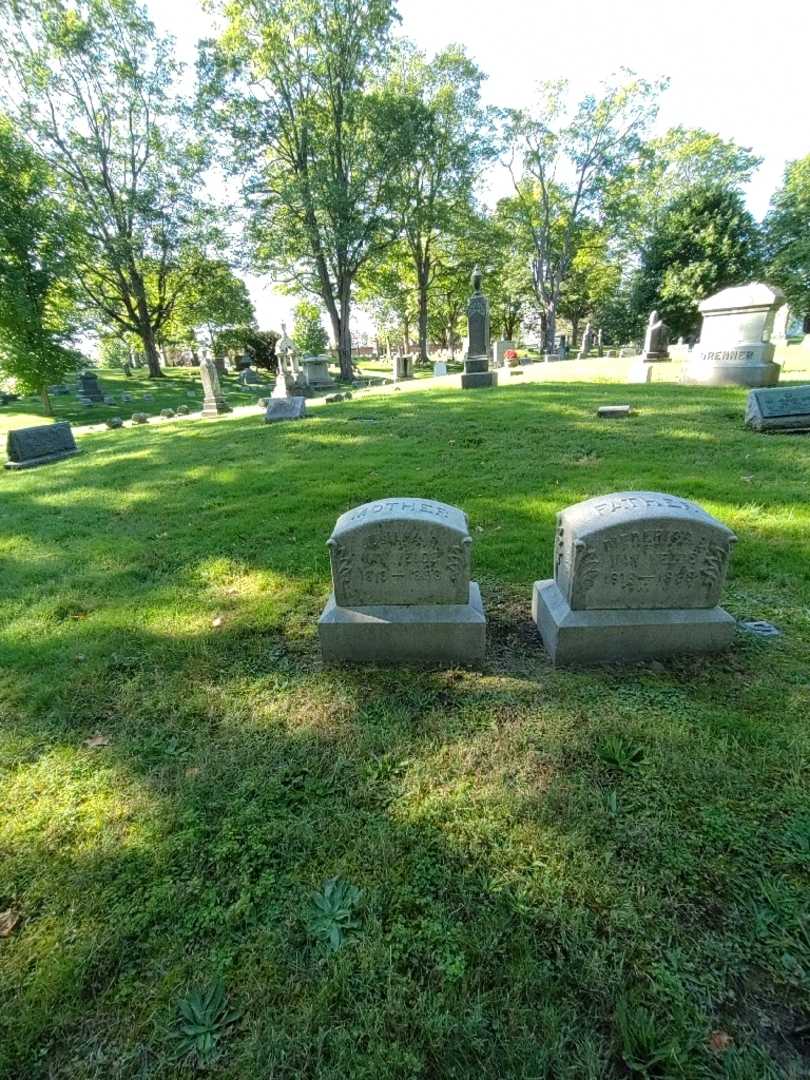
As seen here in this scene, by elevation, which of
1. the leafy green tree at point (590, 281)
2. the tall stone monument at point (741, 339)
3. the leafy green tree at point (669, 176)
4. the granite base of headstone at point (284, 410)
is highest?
the leafy green tree at point (669, 176)

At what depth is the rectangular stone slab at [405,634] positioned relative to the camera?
3.17m

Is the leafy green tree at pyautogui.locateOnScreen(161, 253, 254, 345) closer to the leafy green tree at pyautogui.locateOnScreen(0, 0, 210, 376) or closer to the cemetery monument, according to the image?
the leafy green tree at pyautogui.locateOnScreen(0, 0, 210, 376)

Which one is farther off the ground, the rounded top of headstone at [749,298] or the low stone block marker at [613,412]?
the rounded top of headstone at [749,298]

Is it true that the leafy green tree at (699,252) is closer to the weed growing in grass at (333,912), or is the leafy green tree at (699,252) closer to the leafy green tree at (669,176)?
the leafy green tree at (669,176)

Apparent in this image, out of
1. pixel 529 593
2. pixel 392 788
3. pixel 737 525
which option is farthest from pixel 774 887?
pixel 737 525

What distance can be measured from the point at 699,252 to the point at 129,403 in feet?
104

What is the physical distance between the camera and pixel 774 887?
71.8 inches

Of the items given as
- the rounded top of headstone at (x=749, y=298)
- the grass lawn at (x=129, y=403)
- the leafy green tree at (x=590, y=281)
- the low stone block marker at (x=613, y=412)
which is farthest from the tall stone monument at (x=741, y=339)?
the leafy green tree at (x=590, y=281)

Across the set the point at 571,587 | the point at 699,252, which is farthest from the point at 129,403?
the point at 699,252

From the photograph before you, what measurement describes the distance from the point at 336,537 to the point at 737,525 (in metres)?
3.77

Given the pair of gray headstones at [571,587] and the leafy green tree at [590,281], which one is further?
the leafy green tree at [590,281]

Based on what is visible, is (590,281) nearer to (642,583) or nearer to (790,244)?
(790,244)

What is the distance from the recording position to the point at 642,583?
3105mm

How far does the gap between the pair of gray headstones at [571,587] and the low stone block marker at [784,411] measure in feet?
19.2
